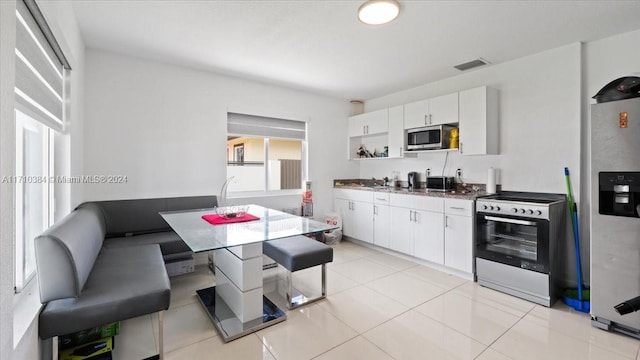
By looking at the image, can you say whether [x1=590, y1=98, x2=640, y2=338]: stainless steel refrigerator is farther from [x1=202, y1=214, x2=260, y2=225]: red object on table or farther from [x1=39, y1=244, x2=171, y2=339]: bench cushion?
[x1=39, y1=244, x2=171, y2=339]: bench cushion

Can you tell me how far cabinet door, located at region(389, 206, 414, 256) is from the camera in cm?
374

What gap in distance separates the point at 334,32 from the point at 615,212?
2.76 meters

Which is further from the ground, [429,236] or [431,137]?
[431,137]

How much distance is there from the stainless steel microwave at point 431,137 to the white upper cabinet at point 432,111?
0.26ft

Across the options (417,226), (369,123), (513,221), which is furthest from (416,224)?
(369,123)

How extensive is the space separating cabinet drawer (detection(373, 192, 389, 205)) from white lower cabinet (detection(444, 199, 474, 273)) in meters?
0.90

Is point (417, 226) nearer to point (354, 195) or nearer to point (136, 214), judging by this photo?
point (354, 195)

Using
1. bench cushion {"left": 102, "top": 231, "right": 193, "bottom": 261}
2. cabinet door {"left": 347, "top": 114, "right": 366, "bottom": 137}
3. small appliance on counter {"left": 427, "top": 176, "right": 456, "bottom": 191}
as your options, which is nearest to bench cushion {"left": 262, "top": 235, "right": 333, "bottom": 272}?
bench cushion {"left": 102, "top": 231, "right": 193, "bottom": 261}

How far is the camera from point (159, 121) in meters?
3.46

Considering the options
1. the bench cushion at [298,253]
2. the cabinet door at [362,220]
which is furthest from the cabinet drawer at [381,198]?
the bench cushion at [298,253]

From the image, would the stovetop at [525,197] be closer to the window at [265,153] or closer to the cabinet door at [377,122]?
the cabinet door at [377,122]

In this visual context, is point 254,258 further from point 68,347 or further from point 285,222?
point 68,347

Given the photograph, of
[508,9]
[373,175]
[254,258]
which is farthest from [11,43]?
[373,175]

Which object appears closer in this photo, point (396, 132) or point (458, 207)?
point (458, 207)
